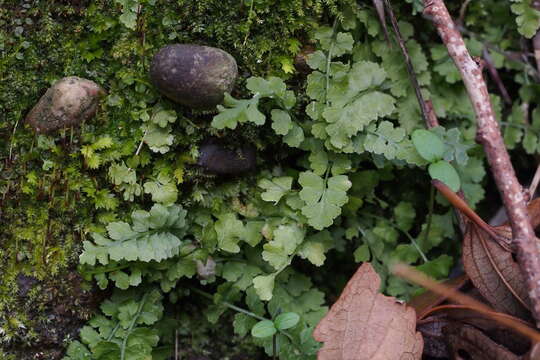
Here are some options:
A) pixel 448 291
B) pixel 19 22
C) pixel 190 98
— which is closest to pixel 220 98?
pixel 190 98

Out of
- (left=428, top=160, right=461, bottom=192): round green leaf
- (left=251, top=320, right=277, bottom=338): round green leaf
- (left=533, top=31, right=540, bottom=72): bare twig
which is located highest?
(left=533, top=31, right=540, bottom=72): bare twig

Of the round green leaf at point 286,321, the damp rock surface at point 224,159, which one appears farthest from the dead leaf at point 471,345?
the damp rock surface at point 224,159

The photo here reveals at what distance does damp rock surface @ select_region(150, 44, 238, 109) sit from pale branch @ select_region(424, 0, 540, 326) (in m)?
0.94

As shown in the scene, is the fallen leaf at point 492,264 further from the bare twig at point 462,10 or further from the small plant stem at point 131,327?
the small plant stem at point 131,327

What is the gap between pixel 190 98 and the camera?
8.33 ft

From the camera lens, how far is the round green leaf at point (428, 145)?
2.49 meters

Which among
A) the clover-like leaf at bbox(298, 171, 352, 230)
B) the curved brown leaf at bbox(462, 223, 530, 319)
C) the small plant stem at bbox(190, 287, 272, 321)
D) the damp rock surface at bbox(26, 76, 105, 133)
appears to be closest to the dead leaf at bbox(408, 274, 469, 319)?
the curved brown leaf at bbox(462, 223, 530, 319)

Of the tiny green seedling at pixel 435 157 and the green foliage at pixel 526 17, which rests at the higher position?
the green foliage at pixel 526 17

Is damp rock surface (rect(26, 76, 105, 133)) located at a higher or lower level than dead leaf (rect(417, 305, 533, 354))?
higher

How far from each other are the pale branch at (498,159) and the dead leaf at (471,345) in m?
0.20

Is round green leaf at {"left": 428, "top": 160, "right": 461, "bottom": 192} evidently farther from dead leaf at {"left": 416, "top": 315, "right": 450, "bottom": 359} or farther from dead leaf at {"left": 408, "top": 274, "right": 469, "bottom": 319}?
dead leaf at {"left": 416, "top": 315, "right": 450, "bottom": 359}

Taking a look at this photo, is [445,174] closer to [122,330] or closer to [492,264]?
[492,264]

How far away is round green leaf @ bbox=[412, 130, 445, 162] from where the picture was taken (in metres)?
2.49

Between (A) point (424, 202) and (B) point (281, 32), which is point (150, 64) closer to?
(B) point (281, 32)
